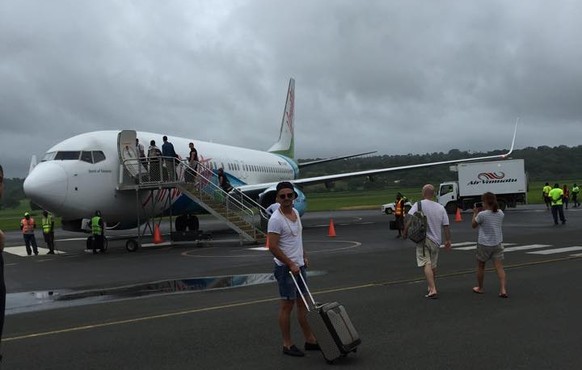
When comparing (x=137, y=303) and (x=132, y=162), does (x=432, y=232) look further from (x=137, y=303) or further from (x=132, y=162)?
(x=132, y=162)

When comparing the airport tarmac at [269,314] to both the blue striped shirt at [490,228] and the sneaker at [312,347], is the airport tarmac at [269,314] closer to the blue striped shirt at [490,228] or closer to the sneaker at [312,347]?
the sneaker at [312,347]

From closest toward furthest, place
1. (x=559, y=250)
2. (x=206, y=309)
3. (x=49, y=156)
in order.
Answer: (x=206, y=309), (x=559, y=250), (x=49, y=156)

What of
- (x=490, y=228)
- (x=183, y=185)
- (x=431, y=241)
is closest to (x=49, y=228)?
(x=183, y=185)

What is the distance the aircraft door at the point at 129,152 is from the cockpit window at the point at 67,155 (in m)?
1.57

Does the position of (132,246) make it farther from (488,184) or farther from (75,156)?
(488,184)

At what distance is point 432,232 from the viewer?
9297 mm

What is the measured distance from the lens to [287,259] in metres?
6.06

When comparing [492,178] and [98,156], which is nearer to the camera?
[98,156]

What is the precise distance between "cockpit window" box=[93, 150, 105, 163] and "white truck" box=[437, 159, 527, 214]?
1050 inches

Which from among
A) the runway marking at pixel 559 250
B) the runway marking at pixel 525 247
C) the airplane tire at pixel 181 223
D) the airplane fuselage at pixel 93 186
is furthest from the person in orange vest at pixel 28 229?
the runway marking at pixel 559 250

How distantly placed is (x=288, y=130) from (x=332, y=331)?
3744cm

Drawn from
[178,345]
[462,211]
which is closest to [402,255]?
[178,345]

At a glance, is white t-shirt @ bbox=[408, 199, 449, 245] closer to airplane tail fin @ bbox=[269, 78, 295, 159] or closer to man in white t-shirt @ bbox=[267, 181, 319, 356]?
man in white t-shirt @ bbox=[267, 181, 319, 356]

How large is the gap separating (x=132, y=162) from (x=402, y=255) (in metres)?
10.5
